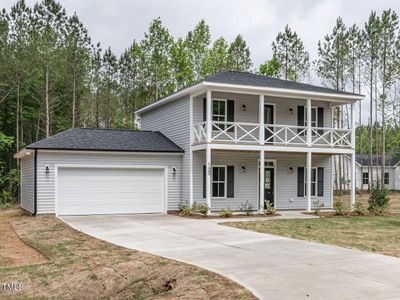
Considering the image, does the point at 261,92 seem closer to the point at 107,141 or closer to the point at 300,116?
the point at 300,116

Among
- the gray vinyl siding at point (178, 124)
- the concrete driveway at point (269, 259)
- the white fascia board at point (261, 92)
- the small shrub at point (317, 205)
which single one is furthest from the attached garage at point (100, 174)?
the small shrub at point (317, 205)

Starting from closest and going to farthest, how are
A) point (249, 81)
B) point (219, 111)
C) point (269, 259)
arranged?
point (269, 259)
point (249, 81)
point (219, 111)

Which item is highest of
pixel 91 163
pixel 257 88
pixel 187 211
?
pixel 257 88

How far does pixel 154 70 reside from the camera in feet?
119

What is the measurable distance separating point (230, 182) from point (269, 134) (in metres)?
2.90

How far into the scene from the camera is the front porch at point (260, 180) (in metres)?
19.9

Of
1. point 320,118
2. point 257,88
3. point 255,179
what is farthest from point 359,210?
point 257,88

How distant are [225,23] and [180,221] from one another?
26.6 m

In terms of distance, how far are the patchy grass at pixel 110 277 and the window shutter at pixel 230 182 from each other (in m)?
10.1

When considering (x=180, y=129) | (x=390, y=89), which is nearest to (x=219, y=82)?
(x=180, y=129)

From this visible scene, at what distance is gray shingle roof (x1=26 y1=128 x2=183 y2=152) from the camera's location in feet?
59.1

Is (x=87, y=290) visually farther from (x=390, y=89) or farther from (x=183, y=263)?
(x=390, y=89)

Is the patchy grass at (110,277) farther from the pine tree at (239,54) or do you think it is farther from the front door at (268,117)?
the pine tree at (239,54)

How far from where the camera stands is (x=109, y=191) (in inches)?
738
